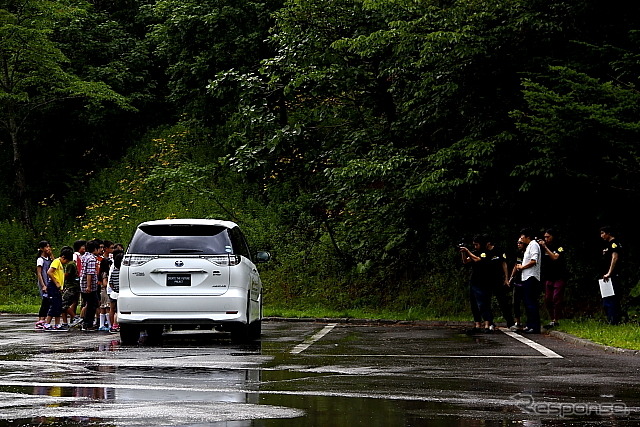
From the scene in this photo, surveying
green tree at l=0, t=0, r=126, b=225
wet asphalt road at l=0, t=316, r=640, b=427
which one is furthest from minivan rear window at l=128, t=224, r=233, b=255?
green tree at l=0, t=0, r=126, b=225

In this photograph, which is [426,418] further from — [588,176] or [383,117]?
[383,117]

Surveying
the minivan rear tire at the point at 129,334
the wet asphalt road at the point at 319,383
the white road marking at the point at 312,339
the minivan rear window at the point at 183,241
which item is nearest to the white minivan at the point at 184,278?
the minivan rear window at the point at 183,241

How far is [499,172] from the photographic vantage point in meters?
25.9

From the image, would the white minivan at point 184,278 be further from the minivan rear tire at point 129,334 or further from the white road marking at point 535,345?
the white road marking at point 535,345

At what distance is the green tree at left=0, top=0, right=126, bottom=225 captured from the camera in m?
37.2

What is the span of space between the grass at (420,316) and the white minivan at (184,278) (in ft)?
18.4

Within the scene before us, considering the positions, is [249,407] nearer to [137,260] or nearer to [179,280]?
[179,280]

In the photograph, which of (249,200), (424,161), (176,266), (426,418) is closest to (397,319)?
(424,161)

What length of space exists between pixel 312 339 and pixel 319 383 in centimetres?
809

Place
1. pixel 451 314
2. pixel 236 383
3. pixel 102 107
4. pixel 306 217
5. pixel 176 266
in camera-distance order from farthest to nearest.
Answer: pixel 102 107, pixel 306 217, pixel 451 314, pixel 176 266, pixel 236 383

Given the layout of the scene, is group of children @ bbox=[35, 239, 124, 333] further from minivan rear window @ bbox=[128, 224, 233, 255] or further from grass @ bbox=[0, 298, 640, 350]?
grass @ bbox=[0, 298, 640, 350]

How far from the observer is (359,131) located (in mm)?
28844

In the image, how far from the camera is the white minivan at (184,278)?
1759 centimetres

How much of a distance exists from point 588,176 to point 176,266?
9112mm
